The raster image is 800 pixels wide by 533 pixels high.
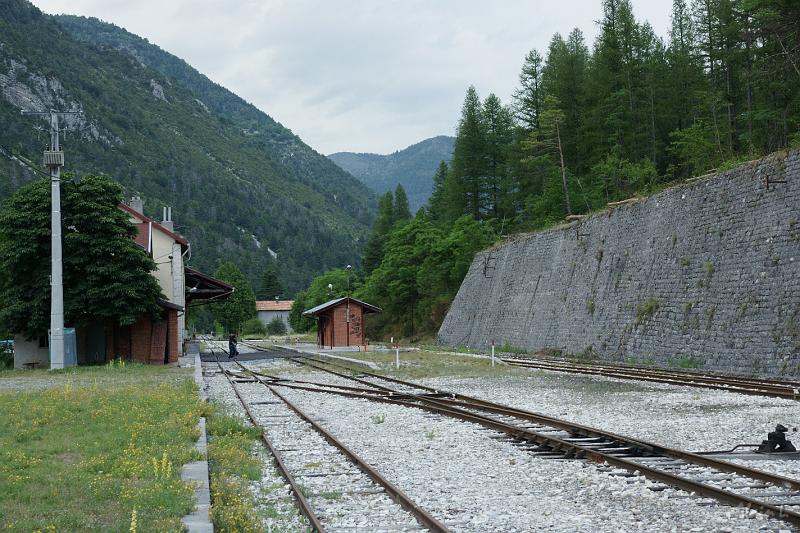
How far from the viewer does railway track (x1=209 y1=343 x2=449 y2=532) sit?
7289 mm

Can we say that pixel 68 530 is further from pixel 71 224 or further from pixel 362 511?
pixel 71 224

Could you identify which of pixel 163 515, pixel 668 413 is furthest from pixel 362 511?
pixel 668 413

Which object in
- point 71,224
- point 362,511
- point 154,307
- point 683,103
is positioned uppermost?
point 683,103

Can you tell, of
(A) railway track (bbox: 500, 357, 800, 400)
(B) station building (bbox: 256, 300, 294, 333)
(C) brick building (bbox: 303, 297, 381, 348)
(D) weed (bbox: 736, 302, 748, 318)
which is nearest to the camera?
(A) railway track (bbox: 500, 357, 800, 400)

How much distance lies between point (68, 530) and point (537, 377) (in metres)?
18.9

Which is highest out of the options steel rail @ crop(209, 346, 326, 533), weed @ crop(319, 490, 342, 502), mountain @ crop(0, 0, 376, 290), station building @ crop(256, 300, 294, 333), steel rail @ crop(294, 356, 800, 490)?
mountain @ crop(0, 0, 376, 290)

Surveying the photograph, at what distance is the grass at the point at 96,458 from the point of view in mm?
6895

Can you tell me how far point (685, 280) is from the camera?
27.9 metres

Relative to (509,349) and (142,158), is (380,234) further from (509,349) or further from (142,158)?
(142,158)

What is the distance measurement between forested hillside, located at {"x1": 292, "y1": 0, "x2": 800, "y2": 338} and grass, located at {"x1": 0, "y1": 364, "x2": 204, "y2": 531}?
102 feet

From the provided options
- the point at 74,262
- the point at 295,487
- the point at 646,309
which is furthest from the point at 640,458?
the point at 74,262

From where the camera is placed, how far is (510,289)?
46594mm

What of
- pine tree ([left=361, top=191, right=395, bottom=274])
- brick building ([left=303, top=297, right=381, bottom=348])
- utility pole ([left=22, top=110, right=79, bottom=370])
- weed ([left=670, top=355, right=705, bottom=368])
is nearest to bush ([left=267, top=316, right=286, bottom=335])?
pine tree ([left=361, top=191, right=395, bottom=274])

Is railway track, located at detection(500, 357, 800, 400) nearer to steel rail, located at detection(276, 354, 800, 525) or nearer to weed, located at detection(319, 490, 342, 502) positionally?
steel rail, located at detection(276, 354, 800, 525)
